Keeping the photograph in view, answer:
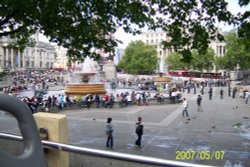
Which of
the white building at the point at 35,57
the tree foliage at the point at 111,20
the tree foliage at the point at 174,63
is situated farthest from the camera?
the white building at the point at 35,57

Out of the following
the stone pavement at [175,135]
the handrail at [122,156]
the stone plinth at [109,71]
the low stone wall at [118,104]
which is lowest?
the stone pavement at [175,135]

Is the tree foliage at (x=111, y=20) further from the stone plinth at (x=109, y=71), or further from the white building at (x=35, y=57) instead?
the white building at (x=35, y=57)

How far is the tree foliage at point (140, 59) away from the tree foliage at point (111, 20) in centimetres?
8417

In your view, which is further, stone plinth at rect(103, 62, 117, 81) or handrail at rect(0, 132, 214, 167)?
stone plinth at rect(103, 62, 117, 81)

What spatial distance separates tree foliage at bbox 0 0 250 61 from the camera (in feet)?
32.9

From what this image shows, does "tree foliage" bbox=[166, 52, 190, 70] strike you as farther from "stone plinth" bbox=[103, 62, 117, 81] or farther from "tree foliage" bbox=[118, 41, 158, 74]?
"stone plinth" bbox=[103, 62, 117, 81]

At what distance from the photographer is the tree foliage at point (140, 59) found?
9594 cm

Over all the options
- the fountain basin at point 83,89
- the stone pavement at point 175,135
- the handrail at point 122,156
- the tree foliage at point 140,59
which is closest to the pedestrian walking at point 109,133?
the stone pavement at point 175,135

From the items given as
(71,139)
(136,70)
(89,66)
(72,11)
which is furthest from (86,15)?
(136,70)

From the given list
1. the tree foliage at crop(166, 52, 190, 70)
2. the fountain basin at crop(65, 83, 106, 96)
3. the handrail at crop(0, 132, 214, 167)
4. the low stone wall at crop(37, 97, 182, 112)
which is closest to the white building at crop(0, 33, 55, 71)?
the tree foliage at crop(166, 52, 190, 70)

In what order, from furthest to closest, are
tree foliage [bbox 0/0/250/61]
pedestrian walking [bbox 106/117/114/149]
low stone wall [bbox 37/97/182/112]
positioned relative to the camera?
low stone wall [bbox 37/97/182/112] → pedestrian walking [bbox 106/117/114/149] → tree foliage [bbox 0/0/250/61]

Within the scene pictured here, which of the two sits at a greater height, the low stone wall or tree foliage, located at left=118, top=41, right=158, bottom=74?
tree foliage, located at left=118, top=41, right=158, bottom=74
